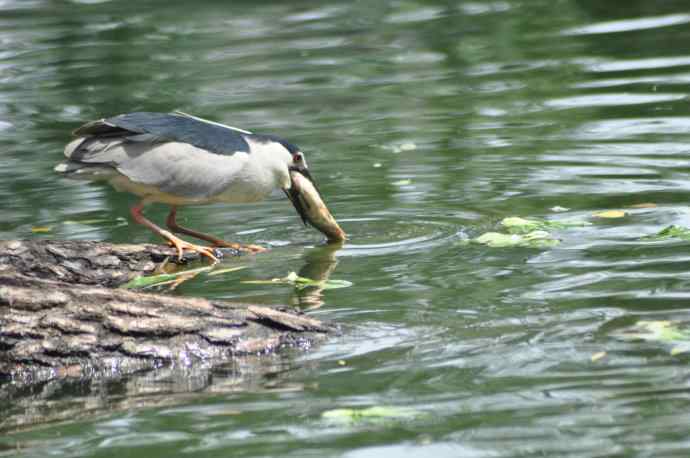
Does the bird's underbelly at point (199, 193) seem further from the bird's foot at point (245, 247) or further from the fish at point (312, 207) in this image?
the bird's foot at point (245, 247)

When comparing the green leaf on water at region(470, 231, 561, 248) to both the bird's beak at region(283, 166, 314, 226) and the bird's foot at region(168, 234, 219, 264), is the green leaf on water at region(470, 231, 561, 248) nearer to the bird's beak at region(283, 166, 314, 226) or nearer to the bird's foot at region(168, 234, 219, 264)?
the bird's beak at region(283, 166, 314, 226)

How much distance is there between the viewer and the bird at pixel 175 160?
8328 mm

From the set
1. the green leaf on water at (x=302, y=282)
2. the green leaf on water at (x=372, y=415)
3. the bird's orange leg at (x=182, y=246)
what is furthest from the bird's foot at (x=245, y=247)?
the green leaf on water at (x=372, y=415)

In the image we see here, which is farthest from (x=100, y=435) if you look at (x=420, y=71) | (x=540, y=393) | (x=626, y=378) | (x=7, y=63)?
(x=7, y=63)

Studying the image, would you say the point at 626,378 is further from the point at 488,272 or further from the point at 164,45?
the point at 164,45

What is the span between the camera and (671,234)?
25.3 ft

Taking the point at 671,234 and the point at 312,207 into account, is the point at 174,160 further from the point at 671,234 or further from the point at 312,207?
the point at 671,234

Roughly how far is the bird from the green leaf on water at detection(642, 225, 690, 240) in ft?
→ 8.11

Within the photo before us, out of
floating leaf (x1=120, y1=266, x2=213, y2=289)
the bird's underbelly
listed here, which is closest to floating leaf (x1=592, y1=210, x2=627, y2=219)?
the bird's underbelly

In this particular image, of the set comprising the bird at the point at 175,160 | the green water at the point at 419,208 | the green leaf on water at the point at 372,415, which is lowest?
the green water at the point at 419,208

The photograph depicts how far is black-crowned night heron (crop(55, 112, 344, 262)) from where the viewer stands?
8.33 metres

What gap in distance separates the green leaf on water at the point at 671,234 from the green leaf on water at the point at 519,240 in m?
0.56

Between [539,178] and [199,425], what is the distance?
5.33m

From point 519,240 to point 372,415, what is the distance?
319 cm
